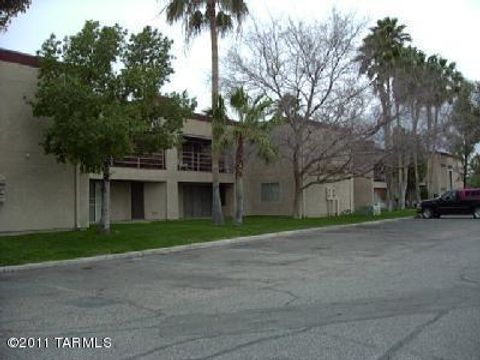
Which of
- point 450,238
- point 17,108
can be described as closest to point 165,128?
point 17,108

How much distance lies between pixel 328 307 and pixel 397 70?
112 ft

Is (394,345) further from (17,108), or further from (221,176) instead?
(221,176)

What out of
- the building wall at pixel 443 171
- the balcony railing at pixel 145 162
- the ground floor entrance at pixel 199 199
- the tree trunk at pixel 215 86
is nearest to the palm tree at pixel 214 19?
the tree trunk at pixel 215 86

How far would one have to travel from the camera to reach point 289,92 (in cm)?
3391

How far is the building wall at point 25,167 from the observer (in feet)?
73.4

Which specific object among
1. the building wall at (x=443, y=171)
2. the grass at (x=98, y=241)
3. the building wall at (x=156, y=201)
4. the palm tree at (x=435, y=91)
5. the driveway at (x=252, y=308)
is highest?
the palm tree at (x=435, y=91)

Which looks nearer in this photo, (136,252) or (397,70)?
(136,252)

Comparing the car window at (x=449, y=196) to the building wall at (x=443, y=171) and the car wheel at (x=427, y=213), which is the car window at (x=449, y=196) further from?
the building wall at (x=443, y=171)

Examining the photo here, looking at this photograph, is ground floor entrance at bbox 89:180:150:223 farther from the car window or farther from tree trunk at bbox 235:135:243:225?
→ the car window

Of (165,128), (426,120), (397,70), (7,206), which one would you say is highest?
(397,70)

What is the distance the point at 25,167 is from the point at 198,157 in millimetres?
16424

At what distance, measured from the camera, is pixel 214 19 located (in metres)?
29.3

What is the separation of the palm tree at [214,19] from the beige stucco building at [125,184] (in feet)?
18.1

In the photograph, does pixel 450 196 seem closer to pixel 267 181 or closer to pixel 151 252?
pixel 267 181
